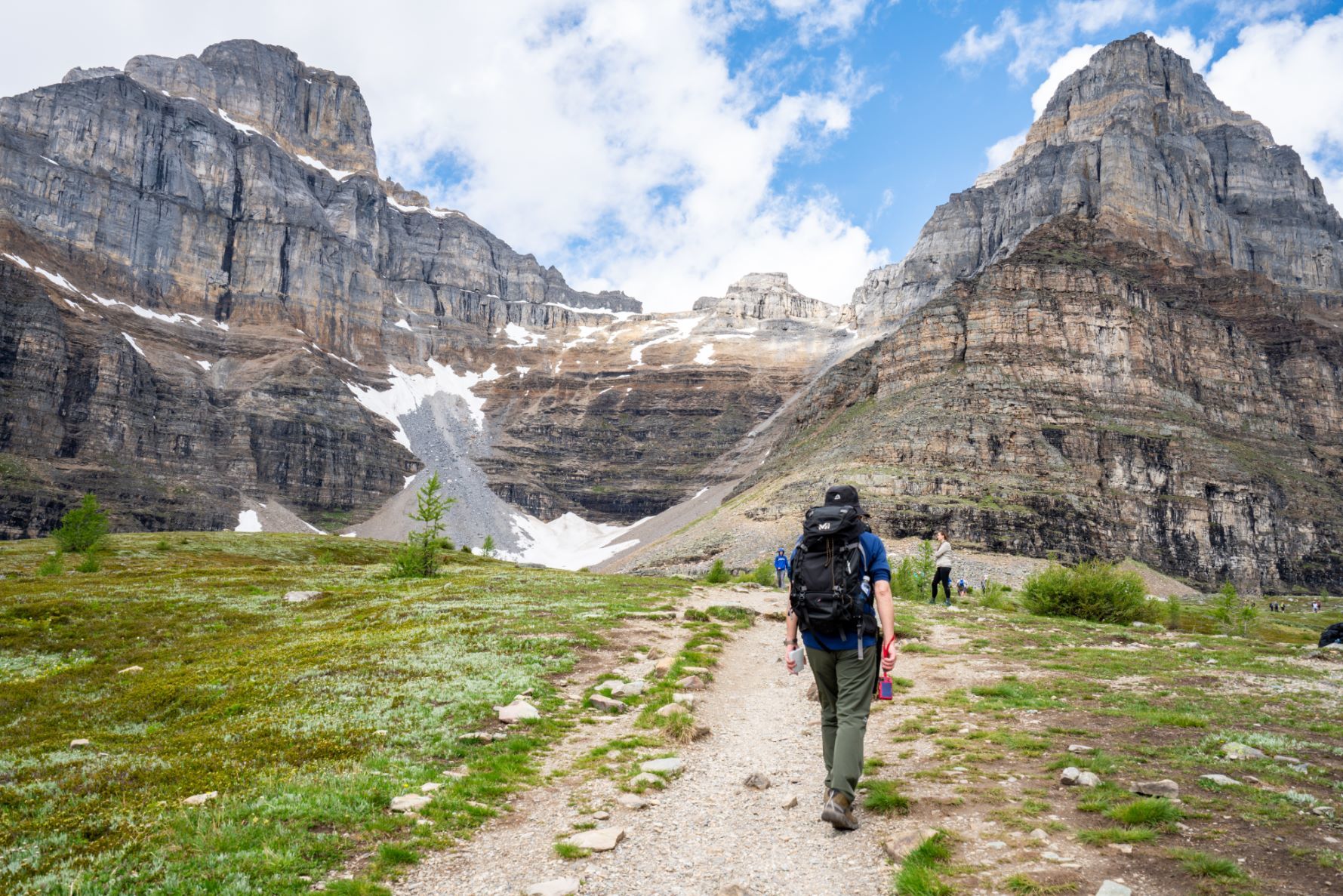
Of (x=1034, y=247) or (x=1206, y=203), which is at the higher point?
(x=1206, y=203)

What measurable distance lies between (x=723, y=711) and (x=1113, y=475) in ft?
412

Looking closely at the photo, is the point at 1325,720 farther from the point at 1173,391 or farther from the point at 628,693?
the point at 1173,391

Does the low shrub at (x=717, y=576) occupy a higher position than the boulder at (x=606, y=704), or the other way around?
the boulder at (x=606, y=704)

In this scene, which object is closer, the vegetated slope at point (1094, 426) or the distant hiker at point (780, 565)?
the distant hiker at point (780, 565)

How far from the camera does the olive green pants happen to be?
7730 mm

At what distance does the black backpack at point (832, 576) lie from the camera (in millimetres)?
8125

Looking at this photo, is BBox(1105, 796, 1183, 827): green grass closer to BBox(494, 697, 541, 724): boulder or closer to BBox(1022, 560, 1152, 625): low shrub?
BBox(494, 697, 541, 724): boulder

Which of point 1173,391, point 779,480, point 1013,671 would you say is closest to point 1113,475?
point 1173,391

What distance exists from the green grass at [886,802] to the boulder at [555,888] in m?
3.35

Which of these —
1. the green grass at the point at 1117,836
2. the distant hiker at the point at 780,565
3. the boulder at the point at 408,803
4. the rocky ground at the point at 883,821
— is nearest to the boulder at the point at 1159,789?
the rocky ground at the point at 883,821

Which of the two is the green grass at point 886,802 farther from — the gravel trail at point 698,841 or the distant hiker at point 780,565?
the distant hiker at point 780,565

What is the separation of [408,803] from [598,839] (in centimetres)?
240

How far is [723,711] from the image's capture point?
45.1 ft

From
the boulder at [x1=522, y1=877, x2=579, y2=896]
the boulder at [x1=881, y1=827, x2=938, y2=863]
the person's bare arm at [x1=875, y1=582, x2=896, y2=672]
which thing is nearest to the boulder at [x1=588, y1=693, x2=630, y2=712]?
the person's bare arm at [x1=875, y1=582, x2=896, y2=672]
